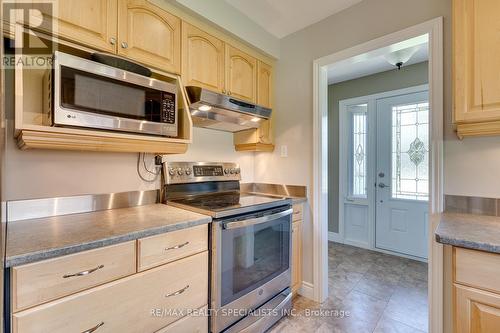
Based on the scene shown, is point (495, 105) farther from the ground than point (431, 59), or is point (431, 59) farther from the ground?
point (431, 59)

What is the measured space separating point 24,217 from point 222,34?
69.7 inches

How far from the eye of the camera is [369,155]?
3.35m

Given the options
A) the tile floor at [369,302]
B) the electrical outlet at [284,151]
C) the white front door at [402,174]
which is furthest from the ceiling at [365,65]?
the tile floor at [369,302]

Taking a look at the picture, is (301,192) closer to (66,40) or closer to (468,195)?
(468,195)

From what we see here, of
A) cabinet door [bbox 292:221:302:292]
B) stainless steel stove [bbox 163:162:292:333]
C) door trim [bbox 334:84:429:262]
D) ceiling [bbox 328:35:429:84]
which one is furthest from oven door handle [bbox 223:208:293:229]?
door trim [bbox 334:84:429:262]

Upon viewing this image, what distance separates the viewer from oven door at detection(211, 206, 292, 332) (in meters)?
1.42

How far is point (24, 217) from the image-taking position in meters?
1.25

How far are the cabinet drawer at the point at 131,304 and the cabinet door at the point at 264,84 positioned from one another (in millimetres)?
1523

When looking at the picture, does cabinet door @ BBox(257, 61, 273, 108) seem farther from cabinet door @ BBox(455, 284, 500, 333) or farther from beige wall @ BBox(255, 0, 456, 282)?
cabinet door @ BBox(455, 284, 500, 333)

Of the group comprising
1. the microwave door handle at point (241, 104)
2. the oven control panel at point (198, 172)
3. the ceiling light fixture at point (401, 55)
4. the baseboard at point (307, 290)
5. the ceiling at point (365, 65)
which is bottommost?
the baseboard at point (307, 290)

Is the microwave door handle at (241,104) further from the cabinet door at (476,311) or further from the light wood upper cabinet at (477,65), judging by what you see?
the cabinet door at (476,311)

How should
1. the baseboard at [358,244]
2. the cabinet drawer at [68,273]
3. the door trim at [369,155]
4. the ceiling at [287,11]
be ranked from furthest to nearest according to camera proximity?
the baseboard at [358,244] < the door trim at [369,155] < the ceiling at [287,11] < the cabinet drawer at [68,273]

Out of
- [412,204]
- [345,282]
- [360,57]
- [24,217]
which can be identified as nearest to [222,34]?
[360,57]

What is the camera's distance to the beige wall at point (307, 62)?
1.73 meters
